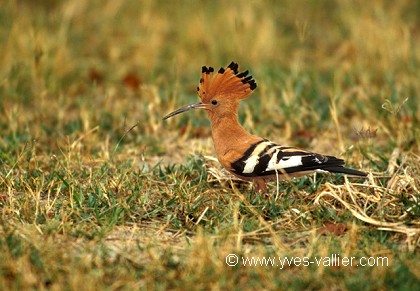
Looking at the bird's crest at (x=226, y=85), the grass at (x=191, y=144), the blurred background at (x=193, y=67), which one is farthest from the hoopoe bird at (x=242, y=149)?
the blurred background at (x=193, y=67)

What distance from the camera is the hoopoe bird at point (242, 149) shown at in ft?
13.5

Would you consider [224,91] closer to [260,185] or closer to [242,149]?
[242,149]

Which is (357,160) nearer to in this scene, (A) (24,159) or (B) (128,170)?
(B) (128,170)

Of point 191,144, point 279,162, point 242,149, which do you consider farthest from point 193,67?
point 279,162

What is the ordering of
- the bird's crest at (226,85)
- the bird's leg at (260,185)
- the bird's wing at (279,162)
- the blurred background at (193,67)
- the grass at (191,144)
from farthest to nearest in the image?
the blurred background at (193,67) < the bird's crest at (226,85) < the bird's leg at (260,185) < the bird's wing at (279,162) < the grass at (191,144)

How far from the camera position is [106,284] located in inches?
132

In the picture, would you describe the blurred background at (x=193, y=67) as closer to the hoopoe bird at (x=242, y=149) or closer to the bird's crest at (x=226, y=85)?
the hoopoe bird at (x=242, y=149)

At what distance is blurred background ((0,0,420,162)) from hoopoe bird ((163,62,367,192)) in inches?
26.4

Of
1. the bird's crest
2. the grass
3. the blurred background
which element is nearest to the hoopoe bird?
the bird's crest

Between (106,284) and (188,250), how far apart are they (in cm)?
44

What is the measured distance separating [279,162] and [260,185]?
240 mm

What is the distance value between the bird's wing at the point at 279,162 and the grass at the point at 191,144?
16 cm

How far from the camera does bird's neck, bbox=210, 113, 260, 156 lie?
14.4 ft

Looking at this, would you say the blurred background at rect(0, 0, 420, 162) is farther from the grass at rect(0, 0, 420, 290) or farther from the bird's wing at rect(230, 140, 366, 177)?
the bird's wing at rect(230, 140, 366, 177)
